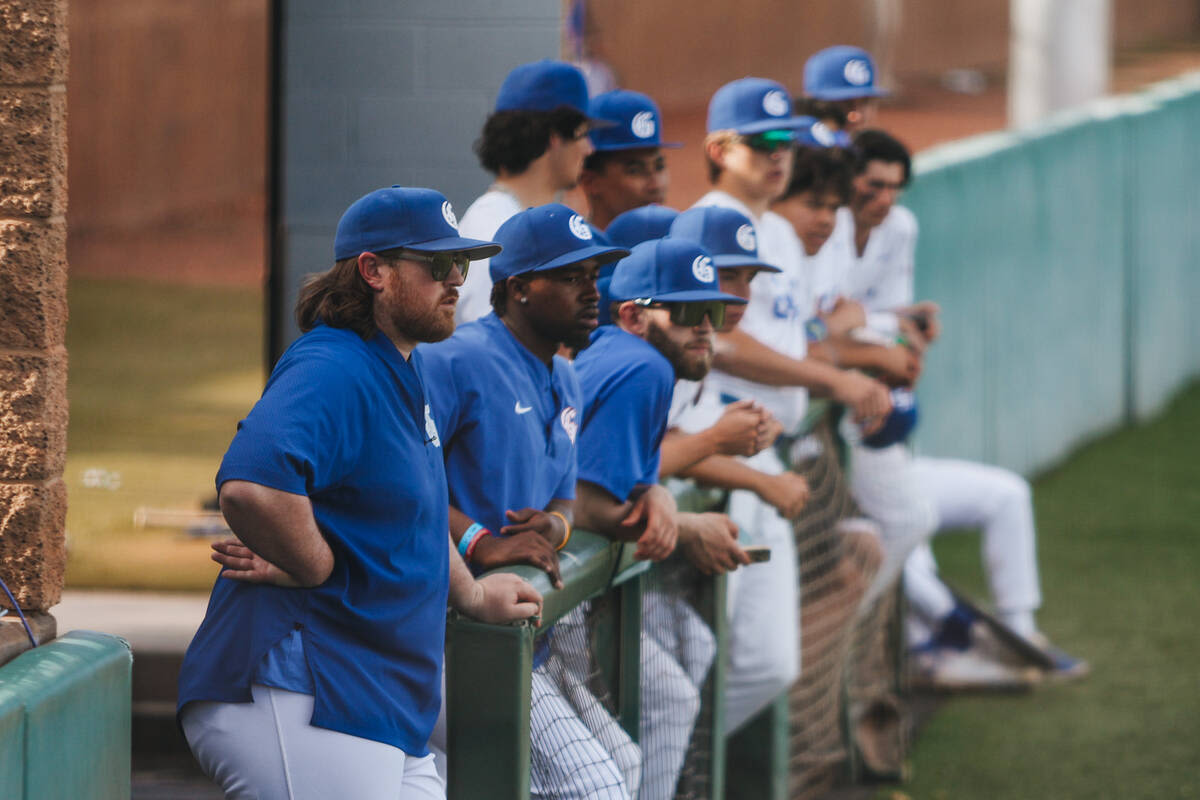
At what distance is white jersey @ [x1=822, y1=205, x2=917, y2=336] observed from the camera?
6945mm

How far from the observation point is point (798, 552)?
5.66 meters

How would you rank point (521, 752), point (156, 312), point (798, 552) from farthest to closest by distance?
point (156, 312) → point (798, 552) → point (521, 752)

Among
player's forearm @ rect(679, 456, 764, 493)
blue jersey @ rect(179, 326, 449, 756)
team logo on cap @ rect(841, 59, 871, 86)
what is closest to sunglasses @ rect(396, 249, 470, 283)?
blue jersey @ rect(179, 326, 449, 756)

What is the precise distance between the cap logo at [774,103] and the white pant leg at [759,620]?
118 cm

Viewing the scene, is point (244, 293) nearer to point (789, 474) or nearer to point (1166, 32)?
point (789, 474)

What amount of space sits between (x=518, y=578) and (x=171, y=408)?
26.9 feet

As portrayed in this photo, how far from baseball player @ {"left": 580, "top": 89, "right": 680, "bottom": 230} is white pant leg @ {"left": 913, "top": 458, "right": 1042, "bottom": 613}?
9.18 ft

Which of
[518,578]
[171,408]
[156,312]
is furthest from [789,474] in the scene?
[156,312]

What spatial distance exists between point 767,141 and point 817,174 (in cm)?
49

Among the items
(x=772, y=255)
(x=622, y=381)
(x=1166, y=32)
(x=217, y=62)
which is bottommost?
(x=622, y=381)

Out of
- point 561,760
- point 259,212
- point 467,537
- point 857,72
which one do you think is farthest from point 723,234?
point 259,212

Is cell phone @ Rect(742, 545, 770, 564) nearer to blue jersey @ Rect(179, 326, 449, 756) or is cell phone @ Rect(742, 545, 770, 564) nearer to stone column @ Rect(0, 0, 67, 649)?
blue jersey @ Rect(179, 326, 449, 756)

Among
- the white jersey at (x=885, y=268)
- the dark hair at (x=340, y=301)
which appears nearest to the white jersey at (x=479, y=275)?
the dark hair at (x=340, y=301)

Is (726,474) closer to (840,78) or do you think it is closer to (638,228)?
(638,228)
